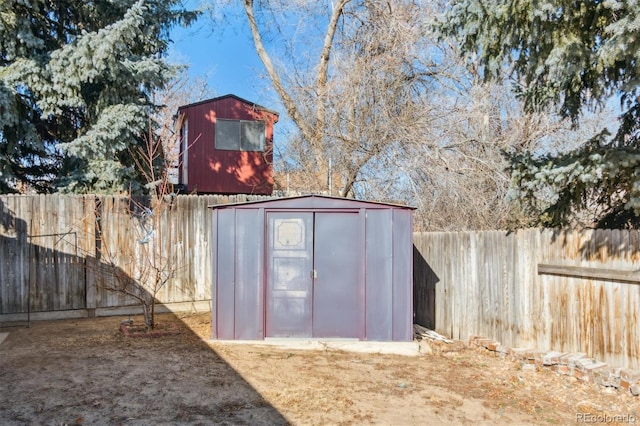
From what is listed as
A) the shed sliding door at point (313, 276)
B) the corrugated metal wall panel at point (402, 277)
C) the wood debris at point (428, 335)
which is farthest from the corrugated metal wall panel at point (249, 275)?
the wood debris at point (428, 335)

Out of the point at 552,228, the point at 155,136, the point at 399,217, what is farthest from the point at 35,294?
the point at 552,228

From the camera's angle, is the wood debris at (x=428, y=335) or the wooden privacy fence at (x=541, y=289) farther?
the wood debris at (x=428, y=335)

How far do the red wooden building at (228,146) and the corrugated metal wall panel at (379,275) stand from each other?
8.16 metres

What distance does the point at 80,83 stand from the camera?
9.34 metres

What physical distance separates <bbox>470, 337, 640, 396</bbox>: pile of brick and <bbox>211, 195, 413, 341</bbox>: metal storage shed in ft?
4.79

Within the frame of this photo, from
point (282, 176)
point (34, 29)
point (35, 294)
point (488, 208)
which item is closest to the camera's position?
point (35, 294)

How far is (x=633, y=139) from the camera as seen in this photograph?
18.5ft

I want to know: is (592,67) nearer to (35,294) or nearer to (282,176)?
(35,294)

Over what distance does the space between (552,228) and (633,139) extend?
54.1 inches

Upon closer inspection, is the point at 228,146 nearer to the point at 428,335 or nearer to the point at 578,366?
the point at 428,335

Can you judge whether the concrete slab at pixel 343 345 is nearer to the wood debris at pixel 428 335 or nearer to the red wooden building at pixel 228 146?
the wood debris at pixel 428 335

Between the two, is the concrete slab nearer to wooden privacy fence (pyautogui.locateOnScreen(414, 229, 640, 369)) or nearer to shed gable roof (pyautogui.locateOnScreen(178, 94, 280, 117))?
wooden privacy fence (pyautogui.locateOnScreen(414, 229, 640, 369))

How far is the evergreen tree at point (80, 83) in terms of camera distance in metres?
9.09

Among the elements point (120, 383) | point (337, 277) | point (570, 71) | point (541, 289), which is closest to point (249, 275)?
point (337, 277)
